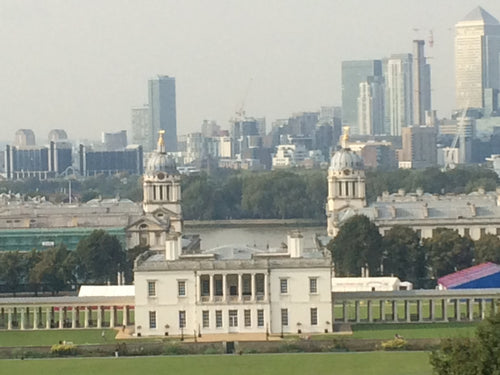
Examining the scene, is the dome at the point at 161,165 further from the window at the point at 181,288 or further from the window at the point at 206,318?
the window at the point at 206,318

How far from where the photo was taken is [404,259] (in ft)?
230

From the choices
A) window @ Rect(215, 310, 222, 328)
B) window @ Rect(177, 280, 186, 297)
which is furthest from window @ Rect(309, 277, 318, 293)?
window @ Rect(177, 280, 186, 297)

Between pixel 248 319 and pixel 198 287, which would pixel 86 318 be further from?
pixel 248 319

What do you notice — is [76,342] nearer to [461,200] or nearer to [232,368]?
[232,368]

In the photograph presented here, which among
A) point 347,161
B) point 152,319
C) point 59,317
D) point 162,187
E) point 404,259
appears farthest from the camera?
point 347,161

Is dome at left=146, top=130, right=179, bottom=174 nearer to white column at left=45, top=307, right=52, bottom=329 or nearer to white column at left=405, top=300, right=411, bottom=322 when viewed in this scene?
white column at left=45, top=307, right=52, bottom=329

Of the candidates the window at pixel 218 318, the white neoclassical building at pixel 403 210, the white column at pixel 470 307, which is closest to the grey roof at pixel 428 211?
the white neoclassical building at pixel 403 210

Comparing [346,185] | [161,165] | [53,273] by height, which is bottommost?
[53,273]

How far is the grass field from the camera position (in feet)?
145

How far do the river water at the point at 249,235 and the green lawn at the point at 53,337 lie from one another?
2990 cm

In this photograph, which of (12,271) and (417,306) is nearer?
(417,306)

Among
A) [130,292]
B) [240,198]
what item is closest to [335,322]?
[130,292]

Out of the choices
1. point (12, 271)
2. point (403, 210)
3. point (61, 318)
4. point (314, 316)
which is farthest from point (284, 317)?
point (403, 210)

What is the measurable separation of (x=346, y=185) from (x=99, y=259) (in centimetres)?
1872
